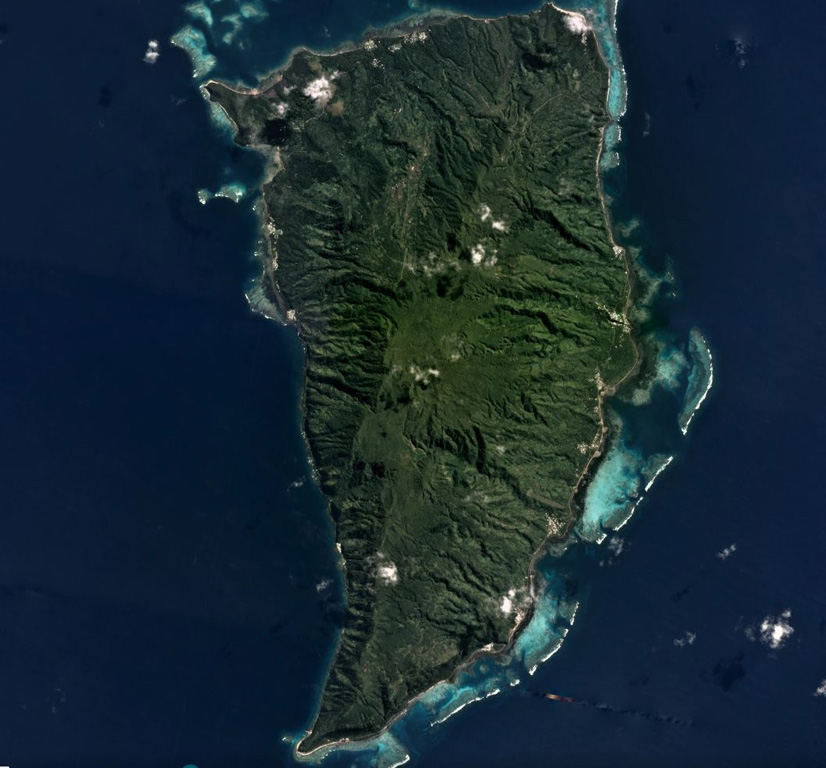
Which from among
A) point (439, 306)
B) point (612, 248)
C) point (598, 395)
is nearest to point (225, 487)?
point (439, 306)

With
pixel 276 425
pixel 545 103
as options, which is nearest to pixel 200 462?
pixel 276 425

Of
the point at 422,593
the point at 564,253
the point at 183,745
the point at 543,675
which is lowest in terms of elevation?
the point at 183,745

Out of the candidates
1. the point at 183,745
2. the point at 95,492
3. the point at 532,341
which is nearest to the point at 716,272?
the point at 532,341

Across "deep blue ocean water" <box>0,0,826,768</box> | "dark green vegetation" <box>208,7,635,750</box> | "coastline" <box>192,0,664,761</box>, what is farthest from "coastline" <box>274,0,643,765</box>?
"deep blue ocean water" <box>0,0,826,768</box>

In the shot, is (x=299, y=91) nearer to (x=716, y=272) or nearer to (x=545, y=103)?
(x=545, y=103)

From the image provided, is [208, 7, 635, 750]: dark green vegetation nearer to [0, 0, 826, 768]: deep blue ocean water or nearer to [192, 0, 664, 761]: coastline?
[192, 0, 664, 761]: coastline

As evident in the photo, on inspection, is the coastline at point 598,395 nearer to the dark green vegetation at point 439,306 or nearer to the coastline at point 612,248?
the coastline at point 612,248

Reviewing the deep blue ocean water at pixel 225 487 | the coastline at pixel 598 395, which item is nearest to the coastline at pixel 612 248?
the coastline at pixel 598 395

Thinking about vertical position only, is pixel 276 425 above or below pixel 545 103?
below
